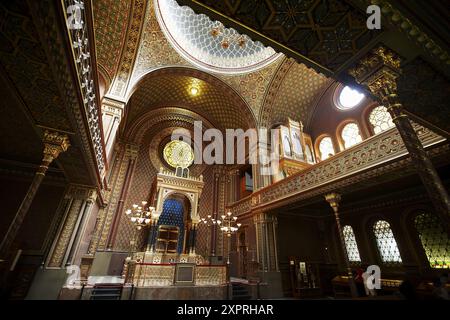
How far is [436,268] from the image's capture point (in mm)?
7105

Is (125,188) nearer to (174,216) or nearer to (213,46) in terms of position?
(174,216)

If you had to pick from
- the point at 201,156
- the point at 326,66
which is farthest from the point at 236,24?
the point at 201,156

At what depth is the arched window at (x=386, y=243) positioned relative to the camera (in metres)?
8.30

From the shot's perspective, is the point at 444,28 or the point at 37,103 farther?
the point at 37,103

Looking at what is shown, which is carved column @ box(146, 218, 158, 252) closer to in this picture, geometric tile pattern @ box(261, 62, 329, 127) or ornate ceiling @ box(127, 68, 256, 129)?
ornate ceiling @ box(127, 68, 256, 129)

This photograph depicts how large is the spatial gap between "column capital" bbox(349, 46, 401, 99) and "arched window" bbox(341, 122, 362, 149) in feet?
24.7

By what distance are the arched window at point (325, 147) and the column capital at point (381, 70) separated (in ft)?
27.9

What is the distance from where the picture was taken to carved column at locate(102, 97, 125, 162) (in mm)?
8125

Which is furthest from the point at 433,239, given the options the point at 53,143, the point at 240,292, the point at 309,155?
the point at 53,143

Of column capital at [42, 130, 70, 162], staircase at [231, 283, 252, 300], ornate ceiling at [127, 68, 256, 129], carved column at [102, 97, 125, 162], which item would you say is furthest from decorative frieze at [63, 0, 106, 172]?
staircase at [231, 283, 252, 300]

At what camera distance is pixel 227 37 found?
1205cm

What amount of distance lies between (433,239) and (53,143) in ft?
39.8
